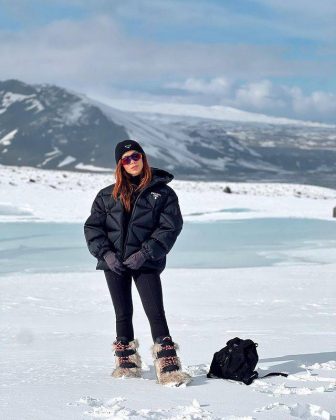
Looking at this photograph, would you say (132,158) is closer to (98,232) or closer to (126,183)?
(126,183)

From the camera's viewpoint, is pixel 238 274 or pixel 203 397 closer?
pixel 203 397

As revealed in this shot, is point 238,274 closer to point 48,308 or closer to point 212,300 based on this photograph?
point 212,300

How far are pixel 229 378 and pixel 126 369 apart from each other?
2.41ft

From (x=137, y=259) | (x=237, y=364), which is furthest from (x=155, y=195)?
(x=237, y=364)

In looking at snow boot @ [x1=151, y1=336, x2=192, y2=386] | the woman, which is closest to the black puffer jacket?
the woman

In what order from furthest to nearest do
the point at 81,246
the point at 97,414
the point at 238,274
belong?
the point at 81,246 → the point at 238,274 → the point at 97,414

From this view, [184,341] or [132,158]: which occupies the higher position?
[132,158]

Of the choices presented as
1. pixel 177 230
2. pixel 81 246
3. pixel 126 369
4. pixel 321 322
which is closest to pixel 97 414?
pixel 126 369

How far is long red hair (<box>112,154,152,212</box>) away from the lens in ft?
16.5

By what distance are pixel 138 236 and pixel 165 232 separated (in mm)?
191

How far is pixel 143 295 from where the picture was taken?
5.12 m

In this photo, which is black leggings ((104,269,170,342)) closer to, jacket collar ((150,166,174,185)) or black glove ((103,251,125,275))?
black glove ((103,251,125,275))

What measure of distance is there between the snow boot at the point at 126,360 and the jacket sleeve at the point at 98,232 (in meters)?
0.71

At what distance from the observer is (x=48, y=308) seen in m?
8.89
